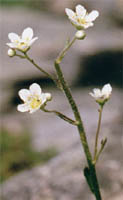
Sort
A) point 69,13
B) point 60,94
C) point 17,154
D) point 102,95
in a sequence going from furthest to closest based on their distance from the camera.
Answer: point 60,94
point 17,154
point 102,95
point 69,13

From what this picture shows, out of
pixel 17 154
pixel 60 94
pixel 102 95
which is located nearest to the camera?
pixel 102 95

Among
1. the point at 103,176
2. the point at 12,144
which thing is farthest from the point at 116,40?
the point at 103,176

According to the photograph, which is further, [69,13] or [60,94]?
[60,94]

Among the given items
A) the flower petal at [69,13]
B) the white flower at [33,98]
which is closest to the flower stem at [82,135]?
the white flower at [33,98]

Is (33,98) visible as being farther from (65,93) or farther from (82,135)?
(82,135)

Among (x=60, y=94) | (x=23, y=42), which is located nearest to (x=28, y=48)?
(x=23, y=42)

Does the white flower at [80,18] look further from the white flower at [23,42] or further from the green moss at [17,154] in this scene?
the green moss at [17,154]

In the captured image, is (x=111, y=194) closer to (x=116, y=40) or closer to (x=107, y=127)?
(x=107, y=127)

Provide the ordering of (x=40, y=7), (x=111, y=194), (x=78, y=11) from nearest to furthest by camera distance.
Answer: (x=78, y=11), (x=111, y=194), (x=40, y=7)
